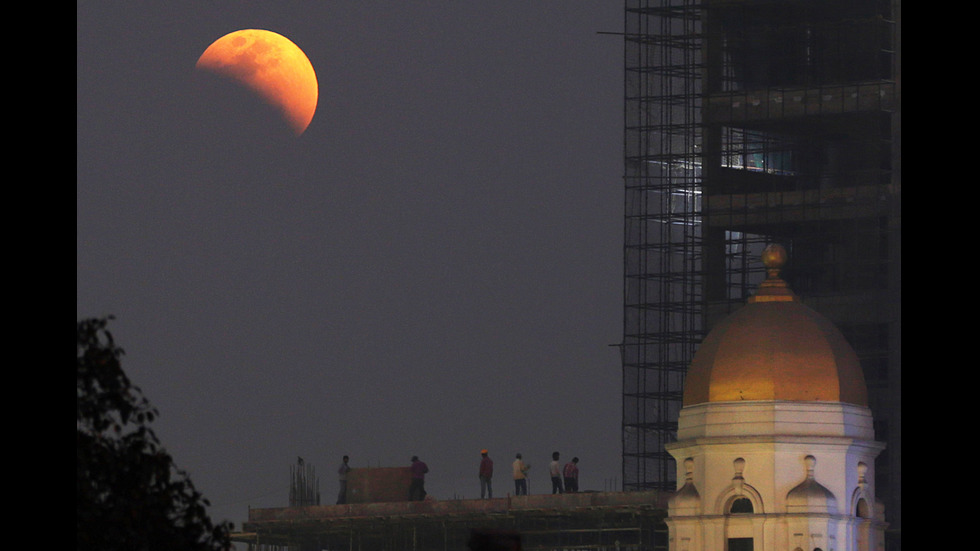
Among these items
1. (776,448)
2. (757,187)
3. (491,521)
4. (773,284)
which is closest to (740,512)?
(776,448)

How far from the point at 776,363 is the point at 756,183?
28706 millimetres

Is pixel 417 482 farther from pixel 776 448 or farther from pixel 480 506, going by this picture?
pixel 776 448

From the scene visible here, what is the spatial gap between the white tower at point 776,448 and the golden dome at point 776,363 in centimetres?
2

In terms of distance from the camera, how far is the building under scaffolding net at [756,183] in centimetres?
7519

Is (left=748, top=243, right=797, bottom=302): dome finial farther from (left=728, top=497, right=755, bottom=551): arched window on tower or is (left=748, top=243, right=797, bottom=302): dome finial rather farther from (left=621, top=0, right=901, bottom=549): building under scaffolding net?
(left=621, top=0, right=901, bottom=549): building under scaffolding net

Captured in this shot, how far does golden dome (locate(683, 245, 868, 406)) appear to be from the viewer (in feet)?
184

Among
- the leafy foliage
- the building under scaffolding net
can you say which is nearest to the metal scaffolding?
the building under scaffolding net

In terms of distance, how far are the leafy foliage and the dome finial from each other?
134 ft

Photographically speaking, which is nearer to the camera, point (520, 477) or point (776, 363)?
point (776, 363)

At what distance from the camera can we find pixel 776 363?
2213 inches

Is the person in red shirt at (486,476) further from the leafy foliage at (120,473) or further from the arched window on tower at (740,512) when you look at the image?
the leafy foliage at (120,473)
